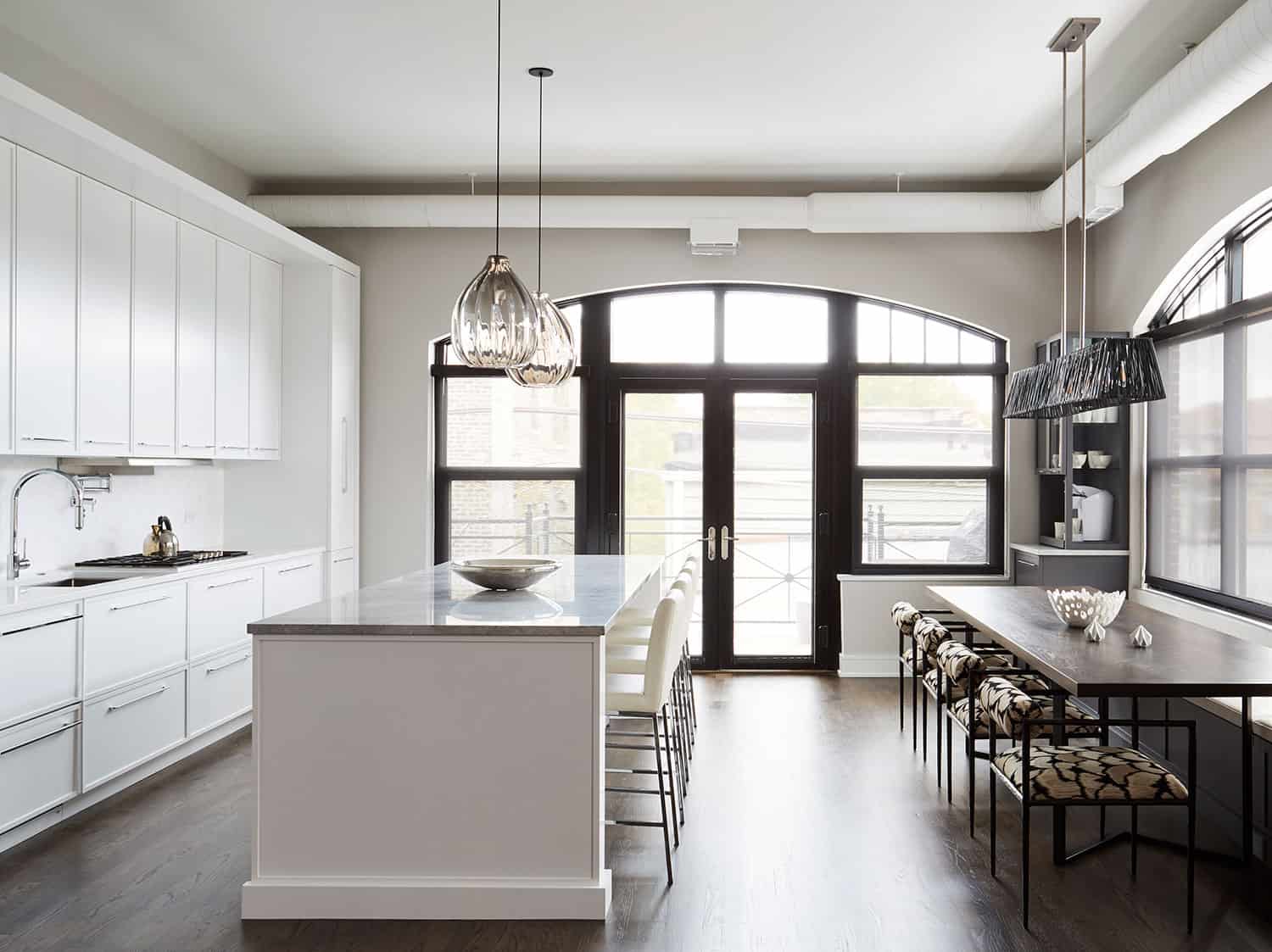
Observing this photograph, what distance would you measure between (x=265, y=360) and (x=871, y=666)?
13.8ft

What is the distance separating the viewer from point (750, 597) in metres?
6.75

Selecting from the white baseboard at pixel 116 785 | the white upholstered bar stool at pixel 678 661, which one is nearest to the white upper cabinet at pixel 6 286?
the white baseboard at pixel 116 785

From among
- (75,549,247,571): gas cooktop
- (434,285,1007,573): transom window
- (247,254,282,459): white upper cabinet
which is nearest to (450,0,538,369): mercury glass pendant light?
(75,549,247,571): gas cooktop

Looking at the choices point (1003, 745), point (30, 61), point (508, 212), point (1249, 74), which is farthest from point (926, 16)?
point (30, 61)

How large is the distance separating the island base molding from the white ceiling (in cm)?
319

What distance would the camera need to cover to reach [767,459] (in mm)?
6719

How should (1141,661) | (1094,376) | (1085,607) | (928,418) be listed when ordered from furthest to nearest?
(928,418), (1085,607), (1094,376), (1141,661)

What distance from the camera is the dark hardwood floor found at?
9.46ft

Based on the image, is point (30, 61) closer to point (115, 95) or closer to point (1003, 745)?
point (115, 95)

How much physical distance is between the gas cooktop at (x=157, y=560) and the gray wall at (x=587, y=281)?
1.40 m

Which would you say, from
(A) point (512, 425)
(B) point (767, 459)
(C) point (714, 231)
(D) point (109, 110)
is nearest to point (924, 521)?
(B) point (767, 459)

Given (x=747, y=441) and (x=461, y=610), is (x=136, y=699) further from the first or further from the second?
(x=747, y=441)

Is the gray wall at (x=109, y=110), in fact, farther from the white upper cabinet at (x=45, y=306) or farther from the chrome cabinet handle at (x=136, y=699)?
the chrome cabinet handle at (x=136, y=699)

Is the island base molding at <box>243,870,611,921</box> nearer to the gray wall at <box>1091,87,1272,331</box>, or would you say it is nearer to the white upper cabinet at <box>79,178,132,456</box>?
the white upper cabinet at <box>79,178,132,456</box>
